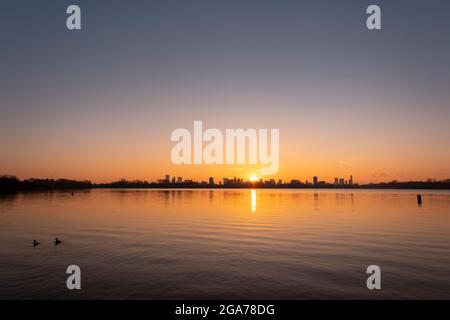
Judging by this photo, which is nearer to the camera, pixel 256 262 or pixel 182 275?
pixel 182 275

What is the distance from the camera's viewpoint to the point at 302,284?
19.1m

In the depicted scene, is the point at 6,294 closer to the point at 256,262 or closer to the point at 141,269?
the point at 141,269

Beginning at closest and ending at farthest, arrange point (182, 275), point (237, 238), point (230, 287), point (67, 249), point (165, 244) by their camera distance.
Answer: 1. point (230, 287)
2. point (182, 275)
3. point (67, 249)
4. point (165, 244)
5. point (237, 238)

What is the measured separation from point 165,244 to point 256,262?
11.8 m

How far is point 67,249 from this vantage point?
2998cm

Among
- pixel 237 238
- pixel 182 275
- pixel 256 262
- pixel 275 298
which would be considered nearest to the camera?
pixel 275 298

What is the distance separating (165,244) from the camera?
108 ft

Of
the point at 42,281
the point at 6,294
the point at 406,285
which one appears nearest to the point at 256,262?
the point at 406,285

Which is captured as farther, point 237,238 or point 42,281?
point 237,238
